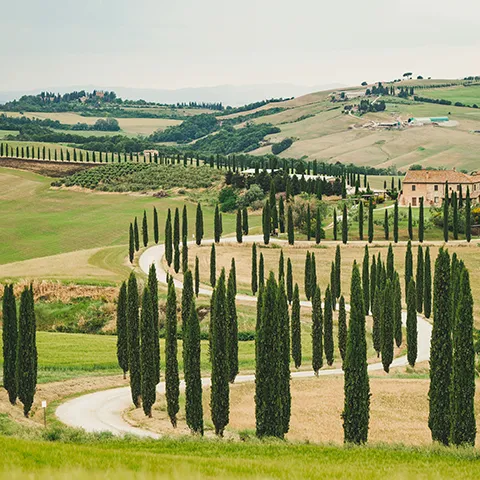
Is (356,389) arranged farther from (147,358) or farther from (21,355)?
(21,355)

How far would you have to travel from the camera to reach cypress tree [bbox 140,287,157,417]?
4222cm

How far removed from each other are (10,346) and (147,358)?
23.9ft

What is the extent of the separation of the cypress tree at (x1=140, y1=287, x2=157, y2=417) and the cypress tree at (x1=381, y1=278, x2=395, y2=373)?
56.9 ft

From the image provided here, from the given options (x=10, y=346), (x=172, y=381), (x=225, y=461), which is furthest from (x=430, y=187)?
(x=225, y=461)

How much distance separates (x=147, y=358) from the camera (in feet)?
140

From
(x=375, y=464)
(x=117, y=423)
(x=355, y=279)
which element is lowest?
(x=117, y=423)

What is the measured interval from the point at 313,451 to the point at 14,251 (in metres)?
83.1

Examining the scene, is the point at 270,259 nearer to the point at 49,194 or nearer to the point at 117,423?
the point at 117,423

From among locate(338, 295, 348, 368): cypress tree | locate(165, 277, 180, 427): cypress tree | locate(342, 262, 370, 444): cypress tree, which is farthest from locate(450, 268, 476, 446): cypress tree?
locate(338, 295, 348, 368): cypress tree

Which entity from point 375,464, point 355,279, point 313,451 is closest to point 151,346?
point 355,279

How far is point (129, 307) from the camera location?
4647 centimetres

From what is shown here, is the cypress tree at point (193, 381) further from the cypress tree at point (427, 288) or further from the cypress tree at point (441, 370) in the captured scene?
the cypress tree at point (427, 288)

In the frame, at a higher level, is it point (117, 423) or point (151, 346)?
point (151, 346)

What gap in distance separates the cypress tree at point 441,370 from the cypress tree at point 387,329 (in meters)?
16.2
